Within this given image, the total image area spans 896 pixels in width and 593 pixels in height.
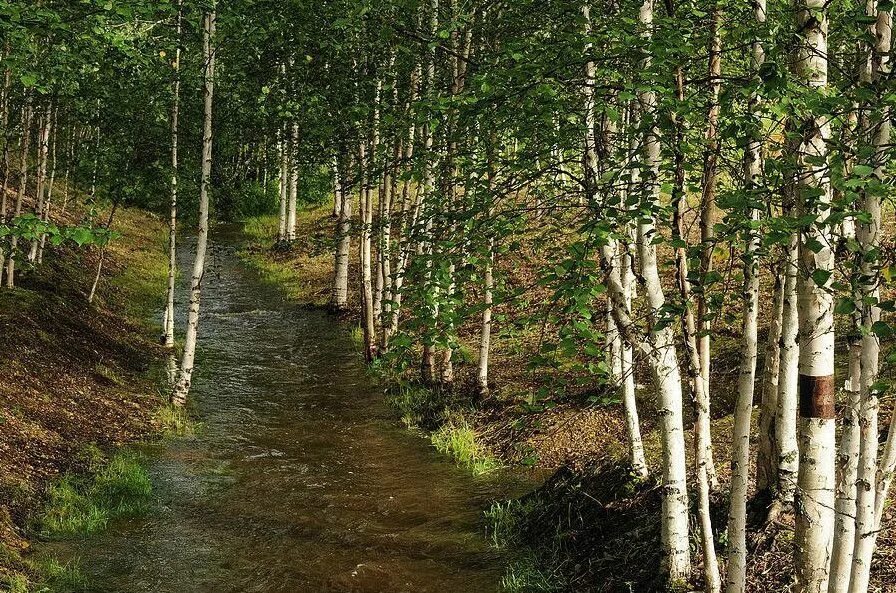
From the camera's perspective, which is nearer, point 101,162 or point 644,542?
point 644,542

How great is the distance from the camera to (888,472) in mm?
4824

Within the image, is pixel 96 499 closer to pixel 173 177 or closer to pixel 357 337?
pixel 173 177

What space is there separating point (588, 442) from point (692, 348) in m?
6.12

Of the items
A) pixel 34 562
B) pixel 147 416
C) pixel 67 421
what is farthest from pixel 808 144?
pixel 147 416

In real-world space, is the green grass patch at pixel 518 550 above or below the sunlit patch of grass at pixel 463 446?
below

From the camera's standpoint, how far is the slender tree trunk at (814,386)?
15.9 feet

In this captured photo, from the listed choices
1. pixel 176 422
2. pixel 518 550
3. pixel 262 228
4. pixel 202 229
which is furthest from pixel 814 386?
pixel 262 228

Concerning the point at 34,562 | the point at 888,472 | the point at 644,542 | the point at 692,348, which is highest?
the point at 692,348

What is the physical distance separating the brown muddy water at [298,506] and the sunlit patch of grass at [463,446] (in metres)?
0.22

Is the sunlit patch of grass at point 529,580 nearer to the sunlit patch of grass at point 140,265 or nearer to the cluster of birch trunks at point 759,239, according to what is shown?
the cluster of birch trunks at point 759,239

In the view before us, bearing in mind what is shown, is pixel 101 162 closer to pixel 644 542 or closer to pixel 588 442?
pixel 588 442

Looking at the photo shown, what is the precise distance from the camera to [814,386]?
4984 mm

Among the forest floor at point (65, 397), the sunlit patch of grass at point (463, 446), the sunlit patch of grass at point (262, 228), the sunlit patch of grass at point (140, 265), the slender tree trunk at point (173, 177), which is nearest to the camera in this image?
the forest floor at point (65, 397)

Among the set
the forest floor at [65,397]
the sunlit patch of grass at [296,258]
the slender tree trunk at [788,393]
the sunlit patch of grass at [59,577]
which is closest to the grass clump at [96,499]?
the forest floor at [65,397]
